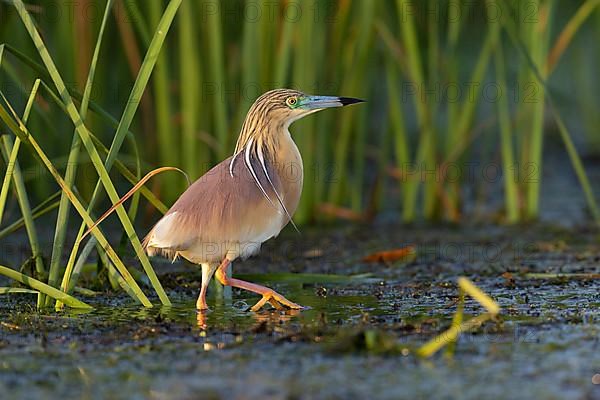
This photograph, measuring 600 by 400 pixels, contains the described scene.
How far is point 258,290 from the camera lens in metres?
4.50

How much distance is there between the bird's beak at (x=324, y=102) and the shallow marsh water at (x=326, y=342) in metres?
0.74

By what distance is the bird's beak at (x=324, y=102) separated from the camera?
4.74m

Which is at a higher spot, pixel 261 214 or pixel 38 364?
pixel 261 214

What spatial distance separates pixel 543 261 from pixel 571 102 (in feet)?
13.0

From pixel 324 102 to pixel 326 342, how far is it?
1399mm

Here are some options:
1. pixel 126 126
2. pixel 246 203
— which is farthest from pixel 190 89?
pixel 126 126

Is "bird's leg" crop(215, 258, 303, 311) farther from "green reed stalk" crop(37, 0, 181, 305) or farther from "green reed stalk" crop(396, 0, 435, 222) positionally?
"green reed stalk" crop(396, 0, 435, 222)

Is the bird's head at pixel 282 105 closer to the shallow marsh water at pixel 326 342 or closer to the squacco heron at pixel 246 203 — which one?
the squacco heron at pixel 246 203

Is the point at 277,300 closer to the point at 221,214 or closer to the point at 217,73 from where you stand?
the point at 221,214

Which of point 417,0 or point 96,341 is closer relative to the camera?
point 96,341

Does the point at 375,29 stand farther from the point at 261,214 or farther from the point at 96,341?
the point at 96,341

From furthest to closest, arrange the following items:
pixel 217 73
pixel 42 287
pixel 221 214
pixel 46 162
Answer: pixel 217 73
pixel 221 214
pixel 42 287
pixel 46 162

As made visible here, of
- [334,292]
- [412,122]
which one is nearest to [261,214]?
[334,292]

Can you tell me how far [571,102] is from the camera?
9438 millimetres
